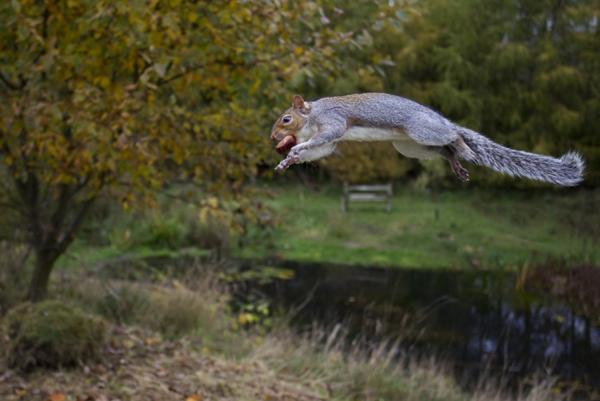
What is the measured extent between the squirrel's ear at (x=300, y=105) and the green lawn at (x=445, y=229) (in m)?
9.44

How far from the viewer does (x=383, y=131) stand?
1.24 m

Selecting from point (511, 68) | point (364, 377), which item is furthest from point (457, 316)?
point (511, 68)

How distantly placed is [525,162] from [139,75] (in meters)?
3.59

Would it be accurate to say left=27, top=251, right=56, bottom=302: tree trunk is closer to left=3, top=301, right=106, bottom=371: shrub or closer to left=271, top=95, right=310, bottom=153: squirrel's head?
left=3, top=301, right=106, bottom=371: shrub

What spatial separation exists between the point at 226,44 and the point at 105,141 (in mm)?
928

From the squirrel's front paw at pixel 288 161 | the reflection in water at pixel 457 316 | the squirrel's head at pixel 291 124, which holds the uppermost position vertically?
the squirrel's head at pixel 291 124

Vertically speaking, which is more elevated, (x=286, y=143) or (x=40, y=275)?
(x=286, y=143)

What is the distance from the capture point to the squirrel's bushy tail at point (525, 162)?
122cm

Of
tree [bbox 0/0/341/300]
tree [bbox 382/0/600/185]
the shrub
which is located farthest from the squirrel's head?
tree [bbox 382/0/600/185]

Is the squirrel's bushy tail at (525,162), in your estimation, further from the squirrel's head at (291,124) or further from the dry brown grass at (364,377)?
the dry brown grass at (364,377)

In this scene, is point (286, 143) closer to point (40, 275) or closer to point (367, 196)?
point (40, 275)

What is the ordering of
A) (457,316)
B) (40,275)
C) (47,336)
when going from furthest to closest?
1. (457,316)
2. (40,275)
3. (47,336)

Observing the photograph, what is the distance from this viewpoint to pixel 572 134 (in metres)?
14.7

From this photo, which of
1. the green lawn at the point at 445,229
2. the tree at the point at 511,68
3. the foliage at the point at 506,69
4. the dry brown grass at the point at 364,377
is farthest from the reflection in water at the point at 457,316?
the tree at the point at 511,68
